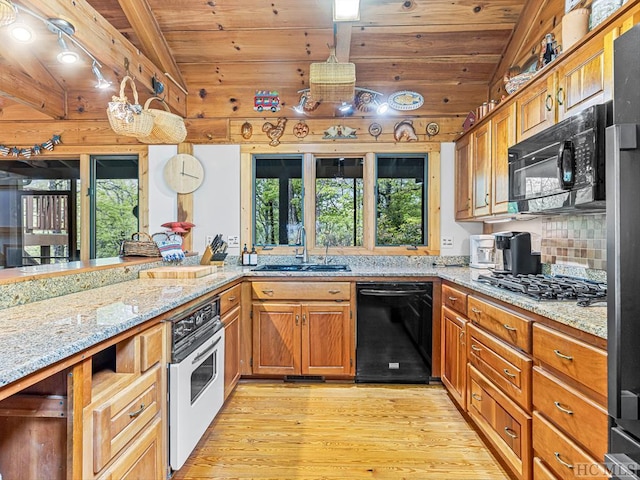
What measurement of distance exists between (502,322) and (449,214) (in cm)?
181

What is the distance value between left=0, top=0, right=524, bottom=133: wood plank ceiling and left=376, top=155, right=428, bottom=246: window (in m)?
0.50

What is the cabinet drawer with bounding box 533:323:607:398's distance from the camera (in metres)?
1.14

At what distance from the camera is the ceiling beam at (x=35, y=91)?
119 inches

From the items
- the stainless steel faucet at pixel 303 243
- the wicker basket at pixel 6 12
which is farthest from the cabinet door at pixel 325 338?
the wicker basket at pixel 6 12

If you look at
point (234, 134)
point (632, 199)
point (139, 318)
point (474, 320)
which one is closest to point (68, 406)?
point (139, 318)

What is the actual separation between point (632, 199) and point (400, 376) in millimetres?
2255

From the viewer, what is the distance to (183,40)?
302cm

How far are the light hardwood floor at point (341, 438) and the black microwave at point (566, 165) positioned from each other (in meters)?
1.40

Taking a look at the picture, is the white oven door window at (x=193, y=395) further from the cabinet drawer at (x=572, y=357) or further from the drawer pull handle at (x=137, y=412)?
the cabinet drawer at (x=572, y=357)

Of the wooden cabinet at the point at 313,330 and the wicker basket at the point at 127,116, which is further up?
the wicker basket at the point at 127,116

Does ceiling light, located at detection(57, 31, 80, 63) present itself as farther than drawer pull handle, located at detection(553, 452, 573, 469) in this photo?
Yes

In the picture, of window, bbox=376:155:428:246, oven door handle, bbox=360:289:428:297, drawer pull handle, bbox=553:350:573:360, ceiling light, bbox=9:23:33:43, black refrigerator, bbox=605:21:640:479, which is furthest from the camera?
window, bbox=376:155:428:246

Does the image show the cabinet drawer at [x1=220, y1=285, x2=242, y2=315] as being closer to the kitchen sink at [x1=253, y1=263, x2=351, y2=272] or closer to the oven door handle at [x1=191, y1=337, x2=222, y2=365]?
the oven door handle at [x1=191, y1=337, x2=222, y2=365]

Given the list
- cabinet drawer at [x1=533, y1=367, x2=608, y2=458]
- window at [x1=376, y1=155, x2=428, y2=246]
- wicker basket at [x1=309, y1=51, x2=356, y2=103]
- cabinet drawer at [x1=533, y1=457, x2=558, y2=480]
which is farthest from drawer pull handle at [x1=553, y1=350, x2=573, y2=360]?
window at [x1=376, y1=155, x2=428, y2=246]
